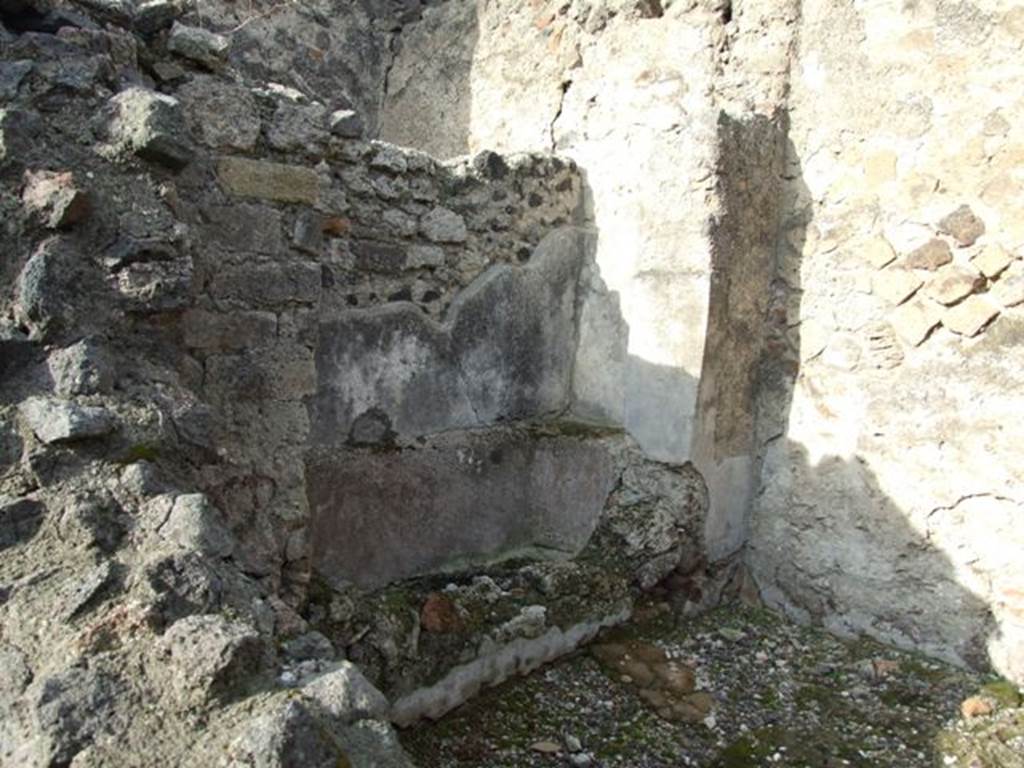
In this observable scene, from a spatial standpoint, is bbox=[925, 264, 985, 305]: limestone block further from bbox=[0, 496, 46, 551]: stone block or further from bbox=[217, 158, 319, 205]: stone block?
bbox=[0, 496, 46, 551]: stone block

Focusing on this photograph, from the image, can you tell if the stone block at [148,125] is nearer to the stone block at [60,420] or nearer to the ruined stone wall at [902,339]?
the stone block at [60,420]

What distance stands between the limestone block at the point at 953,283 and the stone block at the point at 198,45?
225 centimetres

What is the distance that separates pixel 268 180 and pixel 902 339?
2.09m

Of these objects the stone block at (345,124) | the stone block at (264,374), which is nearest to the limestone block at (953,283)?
the stone block at (345,124)

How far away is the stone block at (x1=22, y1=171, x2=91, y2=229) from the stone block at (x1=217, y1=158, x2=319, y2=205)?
0.58m

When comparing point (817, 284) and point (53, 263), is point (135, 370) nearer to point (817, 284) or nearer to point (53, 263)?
point (53, 263)

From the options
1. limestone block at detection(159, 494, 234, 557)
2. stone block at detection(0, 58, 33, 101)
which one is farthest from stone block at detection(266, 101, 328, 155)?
limestone block at detection(159, 494, 234, 557)

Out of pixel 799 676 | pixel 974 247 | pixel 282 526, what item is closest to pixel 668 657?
pixel 799 676

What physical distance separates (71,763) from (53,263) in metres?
0.88

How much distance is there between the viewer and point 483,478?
3127mm

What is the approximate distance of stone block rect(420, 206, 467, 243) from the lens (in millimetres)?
2898

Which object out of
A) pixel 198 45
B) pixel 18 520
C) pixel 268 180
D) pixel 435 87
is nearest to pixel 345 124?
pixel 268 180

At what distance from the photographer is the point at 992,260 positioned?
2768 millimetres

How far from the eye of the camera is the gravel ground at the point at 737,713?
2.36m
